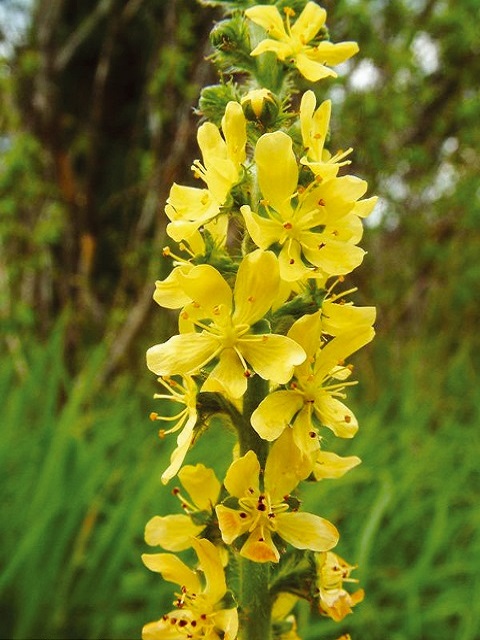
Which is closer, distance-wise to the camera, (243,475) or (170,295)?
(243,475)

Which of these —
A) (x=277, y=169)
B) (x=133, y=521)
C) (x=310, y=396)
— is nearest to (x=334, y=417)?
(x=310, y=396)

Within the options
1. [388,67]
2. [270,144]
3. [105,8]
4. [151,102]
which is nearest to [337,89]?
[388,67]

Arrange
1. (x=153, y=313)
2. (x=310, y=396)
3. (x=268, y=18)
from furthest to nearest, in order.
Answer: (x=153, y=313)
(x=268, y=18)
(x=310, y=396)

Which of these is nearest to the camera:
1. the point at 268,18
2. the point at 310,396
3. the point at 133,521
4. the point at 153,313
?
the point at 310,396

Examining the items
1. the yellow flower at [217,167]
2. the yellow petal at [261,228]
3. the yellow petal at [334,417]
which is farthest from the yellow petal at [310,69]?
the yellow petal at [334,417]

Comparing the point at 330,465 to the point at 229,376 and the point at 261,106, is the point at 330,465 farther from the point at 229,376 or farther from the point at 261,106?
the point at 261,106

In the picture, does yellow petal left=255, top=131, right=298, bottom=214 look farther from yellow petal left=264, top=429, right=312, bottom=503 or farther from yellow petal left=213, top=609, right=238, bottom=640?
yellow petal left=213, top=609, right=238, bottom=640
